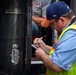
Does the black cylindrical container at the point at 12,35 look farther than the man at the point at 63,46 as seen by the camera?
Yes

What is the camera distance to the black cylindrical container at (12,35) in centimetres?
518

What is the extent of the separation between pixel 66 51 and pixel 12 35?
1803mm

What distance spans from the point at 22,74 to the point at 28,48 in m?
0.41

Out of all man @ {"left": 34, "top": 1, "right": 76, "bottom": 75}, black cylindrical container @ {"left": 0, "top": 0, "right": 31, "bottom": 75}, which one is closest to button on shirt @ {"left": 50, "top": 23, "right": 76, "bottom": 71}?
man @ {"left": 34, "top": 1, "right": 76, "bottom": 75}

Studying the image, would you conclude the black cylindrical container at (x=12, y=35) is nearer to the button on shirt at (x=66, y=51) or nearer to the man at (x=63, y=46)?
the man at (x=63, y=46)

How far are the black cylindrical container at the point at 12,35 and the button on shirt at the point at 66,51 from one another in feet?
5.60

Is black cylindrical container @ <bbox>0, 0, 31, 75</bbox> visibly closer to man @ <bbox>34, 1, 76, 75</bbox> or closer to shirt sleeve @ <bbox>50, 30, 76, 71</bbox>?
man @ <bbox>34, 1, 76, 75</bbox>

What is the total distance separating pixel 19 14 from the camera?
205 inches

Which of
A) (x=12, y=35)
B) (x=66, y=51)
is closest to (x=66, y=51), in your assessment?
(x=66, y=51)

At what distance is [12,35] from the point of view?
523 centimetres

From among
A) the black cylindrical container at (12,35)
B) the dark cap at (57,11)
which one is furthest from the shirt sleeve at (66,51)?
the black cylindrical container at (12,35)

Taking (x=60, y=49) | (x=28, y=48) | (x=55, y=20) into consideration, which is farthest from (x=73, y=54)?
(x=28, y=48)

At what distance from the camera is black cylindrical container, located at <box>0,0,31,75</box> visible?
5180 mm

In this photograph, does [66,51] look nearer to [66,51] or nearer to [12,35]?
[66,51]
